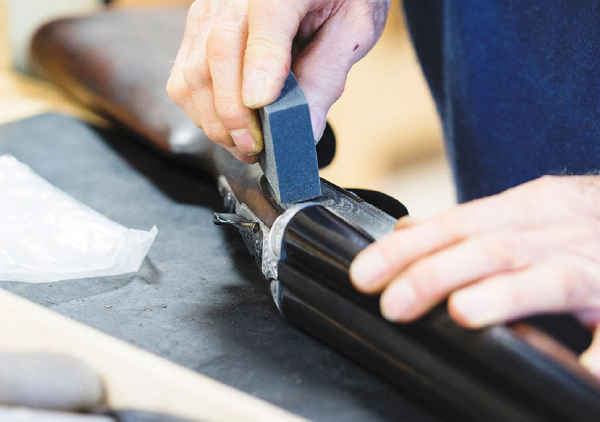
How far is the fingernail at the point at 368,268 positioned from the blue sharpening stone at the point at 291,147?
0.43ft

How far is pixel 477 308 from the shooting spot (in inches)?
12.8

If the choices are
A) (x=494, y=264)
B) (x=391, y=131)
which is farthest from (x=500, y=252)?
(x=391, y=131)

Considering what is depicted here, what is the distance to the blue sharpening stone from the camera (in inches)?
18.3

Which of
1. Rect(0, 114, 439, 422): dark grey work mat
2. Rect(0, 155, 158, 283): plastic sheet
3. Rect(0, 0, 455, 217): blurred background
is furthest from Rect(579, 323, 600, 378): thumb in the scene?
Rect(0, 0, 455, 217): blurred background

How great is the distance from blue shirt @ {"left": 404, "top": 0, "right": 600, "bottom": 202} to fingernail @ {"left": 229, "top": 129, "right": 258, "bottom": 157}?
1.44ft

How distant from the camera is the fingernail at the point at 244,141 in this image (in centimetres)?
53

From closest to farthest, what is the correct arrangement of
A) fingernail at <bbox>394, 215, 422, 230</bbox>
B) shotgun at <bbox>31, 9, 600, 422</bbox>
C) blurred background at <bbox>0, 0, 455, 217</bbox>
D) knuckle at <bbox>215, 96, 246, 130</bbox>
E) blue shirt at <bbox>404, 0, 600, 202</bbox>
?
shotgun at <bbox>31, 9, 600, 422</bbox>, fingernail at <bbox>394, 215, 422, 230</bbox>, knuckle at <bbox>215, 96, 246, 130</bbox>, blue shirt at <bbox>404, 0, 600, 202</bbox>, blurred background at <bbox>0, 0, 455, 217</bbox>

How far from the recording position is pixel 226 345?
424mm

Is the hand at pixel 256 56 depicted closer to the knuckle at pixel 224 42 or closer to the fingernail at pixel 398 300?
the knuckle at pixel 224 42

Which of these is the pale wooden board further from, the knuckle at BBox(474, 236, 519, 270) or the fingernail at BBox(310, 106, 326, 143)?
the fingernail at BBox(310, 106, 326, 143)

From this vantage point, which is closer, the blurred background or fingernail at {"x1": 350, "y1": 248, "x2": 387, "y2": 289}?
fingernail at {"x1": 350, "y1": 248, "x2": 387, "y2": 289}

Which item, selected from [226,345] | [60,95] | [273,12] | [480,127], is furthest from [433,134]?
[226,345]

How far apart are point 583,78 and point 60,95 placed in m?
0.85

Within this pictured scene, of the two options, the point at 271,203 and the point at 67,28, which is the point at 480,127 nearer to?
the point at 271,203
